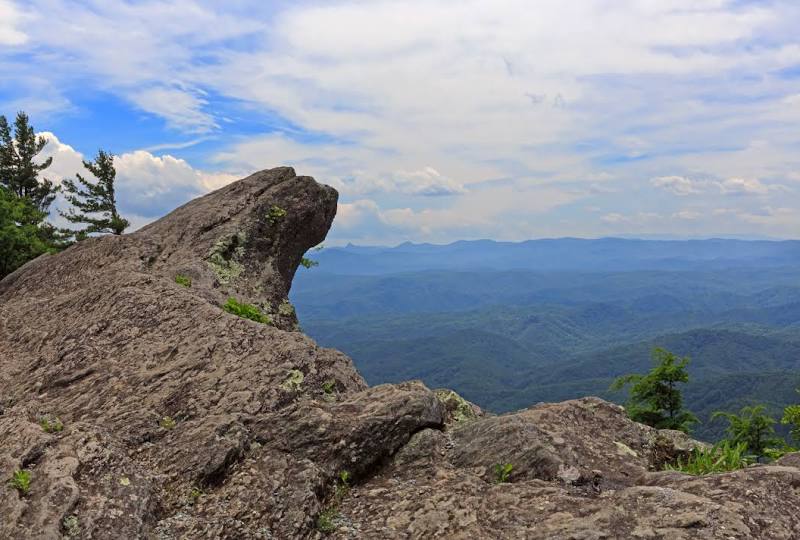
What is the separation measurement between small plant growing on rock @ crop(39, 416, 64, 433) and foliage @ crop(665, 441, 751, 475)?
1329cm

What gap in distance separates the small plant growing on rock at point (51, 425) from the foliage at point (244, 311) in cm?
654

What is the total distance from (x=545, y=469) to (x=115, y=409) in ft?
31.9

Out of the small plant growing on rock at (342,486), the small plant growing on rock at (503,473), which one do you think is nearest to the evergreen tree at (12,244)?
the small plant growing on rock at (342,486)

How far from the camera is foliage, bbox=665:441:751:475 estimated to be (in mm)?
11469

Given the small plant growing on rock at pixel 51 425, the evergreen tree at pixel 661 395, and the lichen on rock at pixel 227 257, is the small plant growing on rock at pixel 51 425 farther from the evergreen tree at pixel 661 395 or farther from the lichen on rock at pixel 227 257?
the evergreen tree at pixel 661 395

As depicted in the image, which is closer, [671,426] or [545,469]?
[545,469]

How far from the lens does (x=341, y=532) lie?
974 centimetres

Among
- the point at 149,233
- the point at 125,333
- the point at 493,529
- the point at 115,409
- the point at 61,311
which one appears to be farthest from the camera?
the point at 149,233

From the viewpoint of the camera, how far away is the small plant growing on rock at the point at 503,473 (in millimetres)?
10906

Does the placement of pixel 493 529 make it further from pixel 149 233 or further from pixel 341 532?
pixel 149 233

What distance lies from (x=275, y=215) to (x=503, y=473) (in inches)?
696

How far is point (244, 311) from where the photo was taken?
744 inches


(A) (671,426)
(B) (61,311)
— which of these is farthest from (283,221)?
(A) (671,426)

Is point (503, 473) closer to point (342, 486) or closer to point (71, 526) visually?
point (342, 486)
